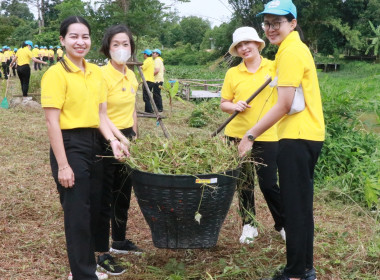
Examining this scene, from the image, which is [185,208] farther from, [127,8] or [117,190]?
[127,8]

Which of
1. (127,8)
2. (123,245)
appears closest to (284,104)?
(123,245)

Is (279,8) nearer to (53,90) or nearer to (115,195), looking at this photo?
(53,90)

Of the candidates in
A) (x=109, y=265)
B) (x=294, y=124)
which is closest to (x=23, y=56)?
(x=109, y=265)

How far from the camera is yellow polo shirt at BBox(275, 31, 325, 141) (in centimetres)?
253

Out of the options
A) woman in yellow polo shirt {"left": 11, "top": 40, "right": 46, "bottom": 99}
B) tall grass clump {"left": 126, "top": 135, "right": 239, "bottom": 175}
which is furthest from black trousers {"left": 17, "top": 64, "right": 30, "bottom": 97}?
tall grass clump {"left": 126, "top": 135, "right": 239, "bottom": 175}

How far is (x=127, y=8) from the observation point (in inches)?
287

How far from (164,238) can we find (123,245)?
87cm

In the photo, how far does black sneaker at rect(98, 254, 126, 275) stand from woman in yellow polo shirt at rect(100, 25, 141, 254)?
0.60 feet

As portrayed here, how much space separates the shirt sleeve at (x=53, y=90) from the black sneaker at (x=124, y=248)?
1.34 metres

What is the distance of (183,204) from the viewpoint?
2.46 m

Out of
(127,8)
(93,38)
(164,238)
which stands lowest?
(164,238)

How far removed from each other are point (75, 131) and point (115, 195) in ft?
2.72

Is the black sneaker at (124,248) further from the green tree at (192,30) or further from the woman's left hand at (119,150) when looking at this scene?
the green tree at (192,30)

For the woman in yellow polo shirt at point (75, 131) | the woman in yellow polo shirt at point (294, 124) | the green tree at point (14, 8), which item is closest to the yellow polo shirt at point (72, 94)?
the woman in yellow polo shirt at point (75, 131)
